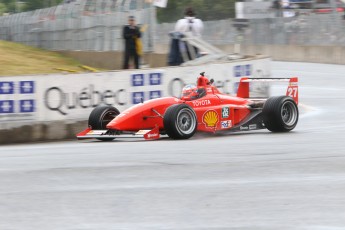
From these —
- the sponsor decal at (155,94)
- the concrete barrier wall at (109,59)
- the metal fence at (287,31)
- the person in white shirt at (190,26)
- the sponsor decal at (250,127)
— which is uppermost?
the metal fence at (287,31)

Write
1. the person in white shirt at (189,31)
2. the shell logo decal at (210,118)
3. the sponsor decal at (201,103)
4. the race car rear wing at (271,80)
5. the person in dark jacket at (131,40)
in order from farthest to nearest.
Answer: the person in white shirt at (189,31), the person in dark jacket at (131,40), the race car rear wing at (271,80), the shell logo decal at (210,118), the sponsor decal at (201,103)

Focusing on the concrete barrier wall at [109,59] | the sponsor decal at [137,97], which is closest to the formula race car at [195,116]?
the sponsor decal at [137,97]

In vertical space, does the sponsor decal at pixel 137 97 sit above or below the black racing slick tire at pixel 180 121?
above

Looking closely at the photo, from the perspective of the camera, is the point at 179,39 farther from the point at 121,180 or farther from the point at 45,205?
the point at 45,205

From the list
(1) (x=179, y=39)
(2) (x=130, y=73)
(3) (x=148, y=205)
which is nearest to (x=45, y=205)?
(3) (x=148, y=205)

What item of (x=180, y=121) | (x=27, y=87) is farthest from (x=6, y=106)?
(x=180, y=121)

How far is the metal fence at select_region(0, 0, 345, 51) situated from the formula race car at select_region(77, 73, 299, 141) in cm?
1244

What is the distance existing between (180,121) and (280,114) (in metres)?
1.91

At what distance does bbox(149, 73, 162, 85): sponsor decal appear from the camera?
1698 centimetres

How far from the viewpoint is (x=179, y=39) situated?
23.3m

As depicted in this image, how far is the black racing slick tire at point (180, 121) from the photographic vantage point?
1388 cm

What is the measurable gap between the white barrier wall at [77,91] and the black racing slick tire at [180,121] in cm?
248

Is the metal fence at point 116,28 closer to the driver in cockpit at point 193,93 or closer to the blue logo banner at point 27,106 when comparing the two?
the blue logo banner at point 27,106

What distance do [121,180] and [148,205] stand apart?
1501 mm
